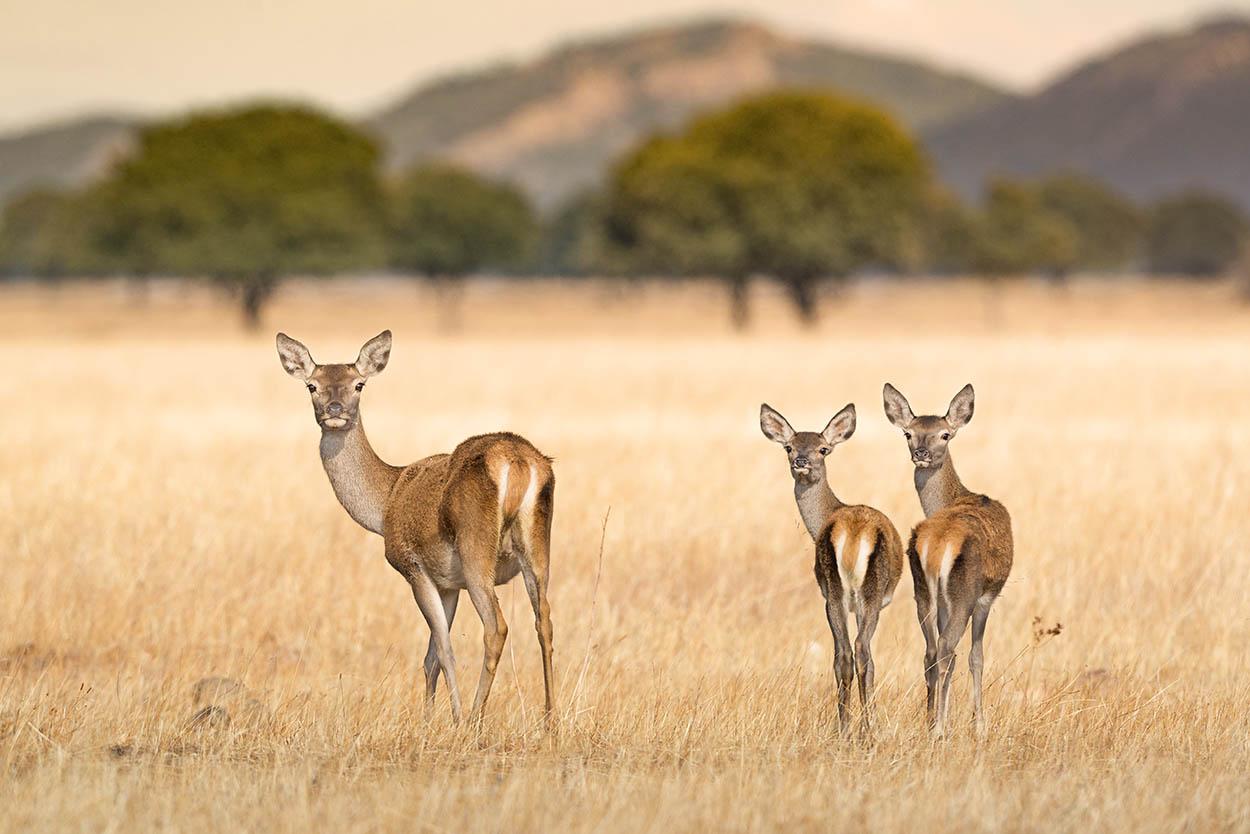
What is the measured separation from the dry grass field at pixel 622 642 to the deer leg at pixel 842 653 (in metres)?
0.24

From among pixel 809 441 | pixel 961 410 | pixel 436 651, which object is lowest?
pixel 436 651

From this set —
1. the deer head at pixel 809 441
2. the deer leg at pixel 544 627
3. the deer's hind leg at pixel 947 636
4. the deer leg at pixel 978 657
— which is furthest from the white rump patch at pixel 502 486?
the deer leg at pixel 978 657

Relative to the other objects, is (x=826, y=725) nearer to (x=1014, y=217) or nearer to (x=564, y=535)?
(x=564, y=535)

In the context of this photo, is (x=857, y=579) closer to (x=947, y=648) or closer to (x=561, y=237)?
(x=947, y=648)

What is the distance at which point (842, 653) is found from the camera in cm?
754

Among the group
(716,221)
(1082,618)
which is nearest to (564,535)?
(1082,618)

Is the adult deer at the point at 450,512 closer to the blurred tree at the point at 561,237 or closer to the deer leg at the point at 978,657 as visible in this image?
the deer leg at the point at 978,657

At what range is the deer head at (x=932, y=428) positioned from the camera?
8273 mm


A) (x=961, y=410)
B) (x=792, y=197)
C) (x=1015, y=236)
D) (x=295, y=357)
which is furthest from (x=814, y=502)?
(x=1015, y=236)

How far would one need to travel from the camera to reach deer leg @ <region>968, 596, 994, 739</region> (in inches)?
306

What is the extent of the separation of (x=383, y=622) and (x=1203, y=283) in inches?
5613

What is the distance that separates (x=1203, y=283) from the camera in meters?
144

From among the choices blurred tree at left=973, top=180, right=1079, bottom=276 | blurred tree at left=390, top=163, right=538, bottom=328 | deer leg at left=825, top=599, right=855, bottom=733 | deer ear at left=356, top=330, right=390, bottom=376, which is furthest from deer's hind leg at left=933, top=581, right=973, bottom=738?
blurred tree at left=973, top=180, right=1079, bottom=276

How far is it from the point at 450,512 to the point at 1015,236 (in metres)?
96.4
